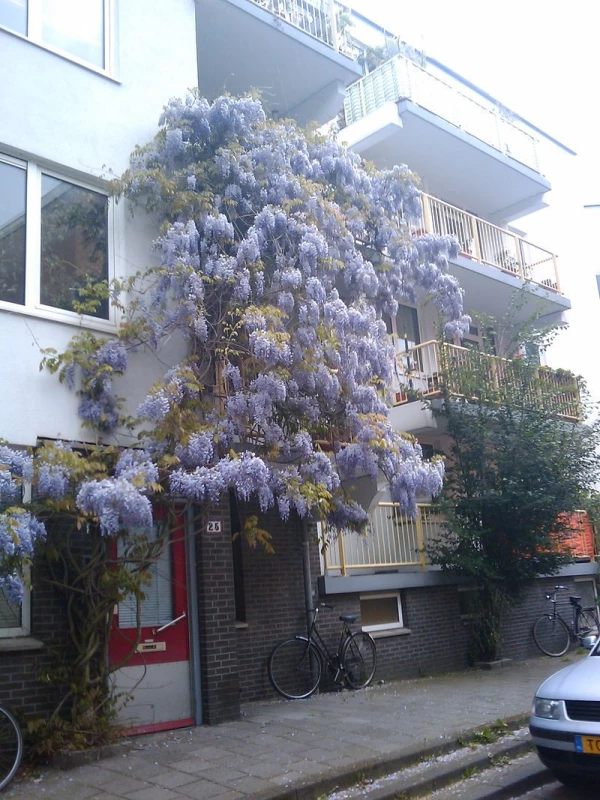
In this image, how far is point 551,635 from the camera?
15477 millimetres

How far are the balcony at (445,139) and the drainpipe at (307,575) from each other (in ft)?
27.2

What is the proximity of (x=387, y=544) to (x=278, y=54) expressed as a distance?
786 centimetres

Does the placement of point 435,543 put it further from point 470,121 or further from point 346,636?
point 470,121

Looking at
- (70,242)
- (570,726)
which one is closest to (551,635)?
(570,726)

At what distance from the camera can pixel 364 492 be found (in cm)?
1110

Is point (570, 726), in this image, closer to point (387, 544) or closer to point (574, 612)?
point (387, 544)

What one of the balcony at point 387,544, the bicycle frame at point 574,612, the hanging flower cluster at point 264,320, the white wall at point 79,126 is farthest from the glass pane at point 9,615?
the bicycle frame at point 574,612

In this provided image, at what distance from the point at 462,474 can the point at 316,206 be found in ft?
19.2

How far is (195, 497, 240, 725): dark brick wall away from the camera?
8.99 m

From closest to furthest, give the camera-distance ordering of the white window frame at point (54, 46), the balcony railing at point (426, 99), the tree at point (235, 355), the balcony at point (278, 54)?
the tree at point (235, 355) → the white window frame at point (54, 46) → the balcony at point (278, 54) → the balcony railing at point (426, 99)

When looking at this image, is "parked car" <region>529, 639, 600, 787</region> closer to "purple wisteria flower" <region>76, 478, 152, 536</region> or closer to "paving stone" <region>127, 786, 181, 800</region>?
"paving stone" <region>127, 786, 181, 800</region>

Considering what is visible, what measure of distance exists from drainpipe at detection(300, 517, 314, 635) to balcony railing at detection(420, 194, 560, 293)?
22.6 feet

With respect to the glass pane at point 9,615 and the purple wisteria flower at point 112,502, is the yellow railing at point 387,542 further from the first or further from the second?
the purple wisteria flower at point 112,502

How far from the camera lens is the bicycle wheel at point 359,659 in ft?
36.8
